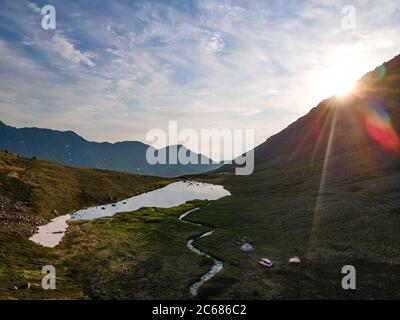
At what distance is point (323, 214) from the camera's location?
245 feet

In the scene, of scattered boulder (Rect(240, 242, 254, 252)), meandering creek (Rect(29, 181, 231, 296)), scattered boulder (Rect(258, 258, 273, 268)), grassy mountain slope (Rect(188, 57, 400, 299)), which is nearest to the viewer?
grassy mountain slope (Rect(188, 57, 400, 299))

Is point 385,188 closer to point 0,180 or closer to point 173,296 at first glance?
point 173,296

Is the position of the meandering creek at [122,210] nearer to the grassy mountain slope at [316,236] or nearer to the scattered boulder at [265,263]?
the grassy mountain slope at [316,236]

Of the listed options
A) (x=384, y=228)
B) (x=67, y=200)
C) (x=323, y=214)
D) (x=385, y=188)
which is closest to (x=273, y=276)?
(x=384, y=228)

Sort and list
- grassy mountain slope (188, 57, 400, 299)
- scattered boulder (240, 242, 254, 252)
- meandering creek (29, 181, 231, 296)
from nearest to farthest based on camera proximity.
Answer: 1. grassy mountain slope (188, 57, 400, 299)
2. meandering creek (29, 181, 231, 296)
3. scattered boulder (240, 242, 254, 252)

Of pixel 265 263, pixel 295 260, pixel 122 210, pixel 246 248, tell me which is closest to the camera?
pixel 265 263

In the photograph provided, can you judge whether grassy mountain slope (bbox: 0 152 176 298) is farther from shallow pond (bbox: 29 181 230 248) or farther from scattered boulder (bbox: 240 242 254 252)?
scattered boulder (bbox: 240 242 254 252)

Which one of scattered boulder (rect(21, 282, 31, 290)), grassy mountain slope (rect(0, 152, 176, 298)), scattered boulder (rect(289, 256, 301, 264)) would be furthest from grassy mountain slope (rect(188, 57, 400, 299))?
grassy mountain slope (rect(0, 152, 176, 298))

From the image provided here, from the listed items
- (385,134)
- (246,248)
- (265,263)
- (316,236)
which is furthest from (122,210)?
(385,134)

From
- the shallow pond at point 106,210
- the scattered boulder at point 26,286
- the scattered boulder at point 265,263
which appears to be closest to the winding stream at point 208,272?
the scattered boulder at point 265,263

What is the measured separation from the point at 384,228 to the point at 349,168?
261 ft

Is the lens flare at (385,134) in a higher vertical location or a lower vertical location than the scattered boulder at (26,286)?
higher

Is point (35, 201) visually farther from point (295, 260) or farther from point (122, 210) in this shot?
point (295, 260)

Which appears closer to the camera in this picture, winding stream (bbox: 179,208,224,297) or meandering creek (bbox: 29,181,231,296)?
winding stream (bbox: 179,208,224,297)
